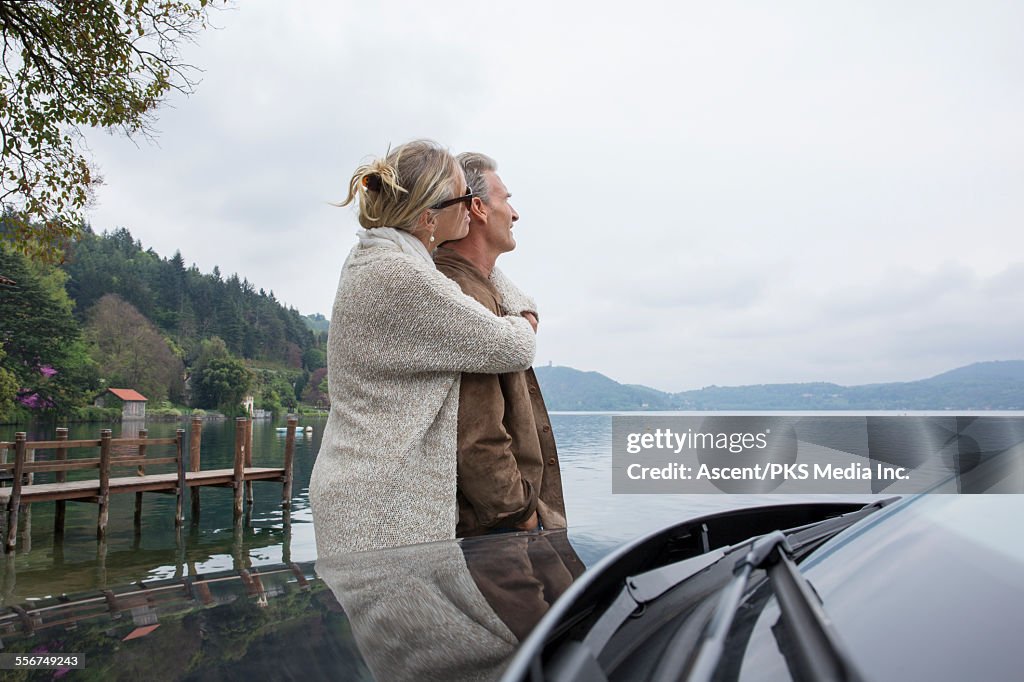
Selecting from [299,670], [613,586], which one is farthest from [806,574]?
[299,670]

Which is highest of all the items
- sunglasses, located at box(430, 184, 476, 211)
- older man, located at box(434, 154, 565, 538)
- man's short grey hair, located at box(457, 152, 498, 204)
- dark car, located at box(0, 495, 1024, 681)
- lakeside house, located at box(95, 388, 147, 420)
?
lakeside house, located at box(95, 388, 147, 420)

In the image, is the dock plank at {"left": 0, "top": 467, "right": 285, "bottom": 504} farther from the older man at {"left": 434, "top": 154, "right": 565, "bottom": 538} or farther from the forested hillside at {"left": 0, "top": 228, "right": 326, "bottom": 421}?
the forested hillside at {"left": 0, "top": 228, "right": 326, "bottom": 421}

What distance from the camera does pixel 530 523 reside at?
57.9 inches

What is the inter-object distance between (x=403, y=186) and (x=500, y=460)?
0.58 m

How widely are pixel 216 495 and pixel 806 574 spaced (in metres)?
20.2

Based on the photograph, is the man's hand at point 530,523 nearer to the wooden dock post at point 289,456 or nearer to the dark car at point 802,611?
the dark car at point 802,611

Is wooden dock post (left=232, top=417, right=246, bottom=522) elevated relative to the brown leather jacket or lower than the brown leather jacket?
lower

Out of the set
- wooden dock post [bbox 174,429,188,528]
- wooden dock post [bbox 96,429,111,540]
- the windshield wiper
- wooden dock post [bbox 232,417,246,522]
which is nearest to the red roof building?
wooden dock post [bbox 232,417,246,522]

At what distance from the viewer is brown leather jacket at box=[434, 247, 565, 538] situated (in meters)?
1.42

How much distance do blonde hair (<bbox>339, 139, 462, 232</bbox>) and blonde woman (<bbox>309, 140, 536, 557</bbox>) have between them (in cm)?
5

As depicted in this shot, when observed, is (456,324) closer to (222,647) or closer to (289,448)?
(222,647)

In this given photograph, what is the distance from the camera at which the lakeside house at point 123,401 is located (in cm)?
5275

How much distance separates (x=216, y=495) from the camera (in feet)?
62.4

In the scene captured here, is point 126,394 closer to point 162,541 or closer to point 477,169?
point 162,541
